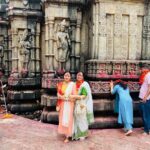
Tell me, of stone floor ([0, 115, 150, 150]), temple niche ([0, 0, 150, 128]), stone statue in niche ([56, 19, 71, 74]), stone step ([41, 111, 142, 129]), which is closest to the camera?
stone floor ([0, 115, 150, 150])

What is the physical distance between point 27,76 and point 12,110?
138cm

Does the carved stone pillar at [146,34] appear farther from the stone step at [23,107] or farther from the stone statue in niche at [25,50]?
the stone step at [23,107]

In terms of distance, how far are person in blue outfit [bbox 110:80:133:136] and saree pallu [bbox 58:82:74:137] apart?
58.1 inches

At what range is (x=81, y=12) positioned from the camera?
369 inches

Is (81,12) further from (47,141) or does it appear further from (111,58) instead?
(47,141)

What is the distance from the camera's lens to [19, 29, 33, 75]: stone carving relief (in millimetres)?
10342

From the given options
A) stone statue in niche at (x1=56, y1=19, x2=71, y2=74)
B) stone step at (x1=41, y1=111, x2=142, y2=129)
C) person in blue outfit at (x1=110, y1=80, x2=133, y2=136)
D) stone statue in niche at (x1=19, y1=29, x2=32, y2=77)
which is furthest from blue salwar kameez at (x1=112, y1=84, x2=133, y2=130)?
stone statue in niche at (x1=19, y1=29, x2=32, y2=77)

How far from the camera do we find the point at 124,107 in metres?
7.41

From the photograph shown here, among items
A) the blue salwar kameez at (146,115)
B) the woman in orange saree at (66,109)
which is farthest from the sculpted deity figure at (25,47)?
the blue salwar kameez at (146,115)

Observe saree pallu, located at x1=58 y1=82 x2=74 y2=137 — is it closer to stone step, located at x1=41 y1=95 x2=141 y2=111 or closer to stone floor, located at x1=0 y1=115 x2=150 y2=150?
stone floor, located at x1=0 y1=115 x2=150 y2=150

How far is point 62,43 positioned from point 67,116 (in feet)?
9.42

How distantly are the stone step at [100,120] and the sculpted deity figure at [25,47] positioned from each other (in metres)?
2.68

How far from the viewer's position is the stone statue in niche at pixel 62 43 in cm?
884

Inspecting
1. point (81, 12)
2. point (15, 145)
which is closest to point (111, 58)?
point (81, 12)
